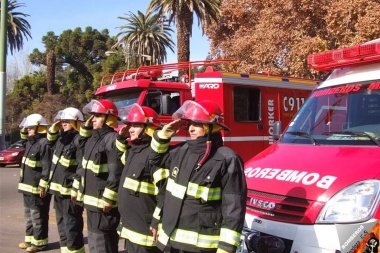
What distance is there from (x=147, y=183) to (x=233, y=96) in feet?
18.6

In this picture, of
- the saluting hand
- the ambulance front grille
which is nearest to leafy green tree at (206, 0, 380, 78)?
the saluting hand

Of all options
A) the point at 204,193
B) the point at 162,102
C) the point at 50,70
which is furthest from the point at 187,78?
the point at 50,70

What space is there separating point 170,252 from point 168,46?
32.6 meters

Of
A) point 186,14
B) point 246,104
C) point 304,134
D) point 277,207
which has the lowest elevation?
point 277,207

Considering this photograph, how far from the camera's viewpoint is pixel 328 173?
11.7 ft

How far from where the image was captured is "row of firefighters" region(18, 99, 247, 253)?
3.15 metres

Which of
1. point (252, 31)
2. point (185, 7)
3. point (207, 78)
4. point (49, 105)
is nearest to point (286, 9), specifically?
point (252, 31)

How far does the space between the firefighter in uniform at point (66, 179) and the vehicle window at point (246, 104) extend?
13.4 feet

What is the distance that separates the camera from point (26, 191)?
21.3 ft

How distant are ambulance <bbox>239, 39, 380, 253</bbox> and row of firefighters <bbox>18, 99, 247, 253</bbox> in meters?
0.58

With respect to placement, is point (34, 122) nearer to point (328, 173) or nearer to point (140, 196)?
point (140, 196)

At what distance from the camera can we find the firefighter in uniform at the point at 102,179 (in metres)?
4.59

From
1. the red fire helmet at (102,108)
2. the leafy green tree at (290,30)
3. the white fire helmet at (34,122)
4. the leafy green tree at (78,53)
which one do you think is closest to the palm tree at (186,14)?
the leafy green tree at (290,30)

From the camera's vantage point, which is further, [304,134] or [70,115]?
[70,115]
